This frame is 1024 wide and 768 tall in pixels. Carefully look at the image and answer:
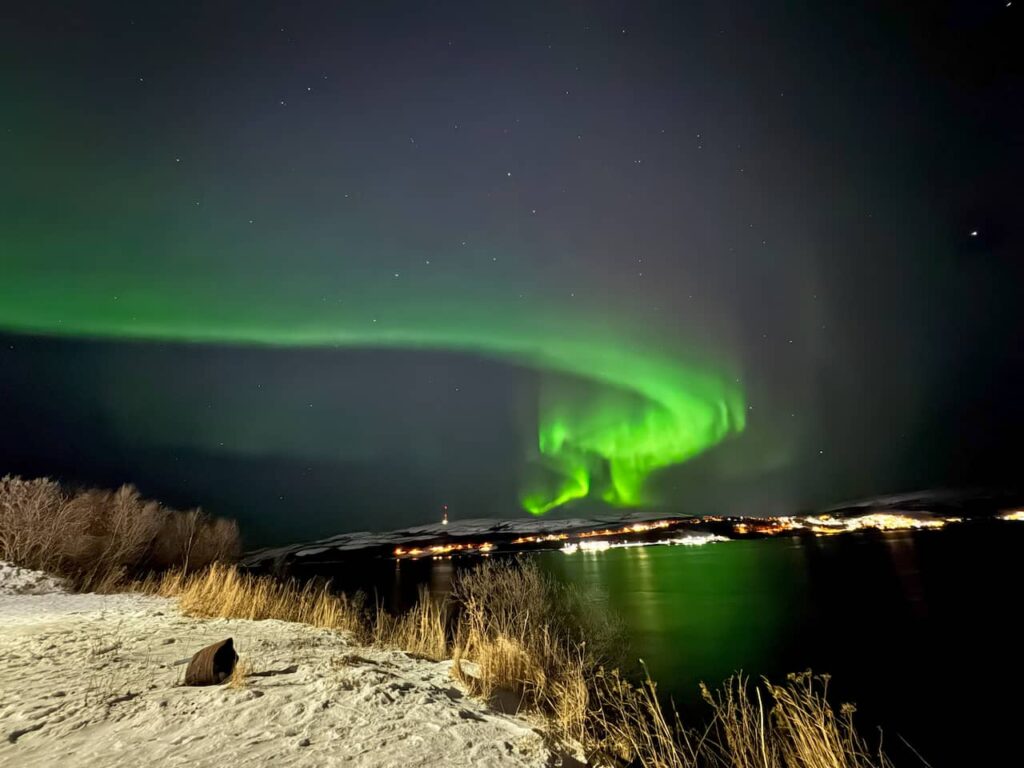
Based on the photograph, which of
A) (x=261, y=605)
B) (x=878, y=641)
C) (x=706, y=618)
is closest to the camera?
(x=261, y=605)

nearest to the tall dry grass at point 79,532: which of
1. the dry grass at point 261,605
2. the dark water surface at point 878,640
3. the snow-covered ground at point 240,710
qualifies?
the dry grass at point 261,605

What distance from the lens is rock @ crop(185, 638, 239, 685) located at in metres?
7.59

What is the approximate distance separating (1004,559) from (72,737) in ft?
312

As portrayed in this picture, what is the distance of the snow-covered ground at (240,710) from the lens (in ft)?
18.3

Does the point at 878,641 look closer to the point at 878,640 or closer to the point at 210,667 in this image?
the point at 878,640

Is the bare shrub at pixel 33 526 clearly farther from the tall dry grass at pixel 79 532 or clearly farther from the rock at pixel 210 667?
the rock at pixel 210 667

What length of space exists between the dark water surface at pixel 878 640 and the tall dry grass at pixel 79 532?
14976mm

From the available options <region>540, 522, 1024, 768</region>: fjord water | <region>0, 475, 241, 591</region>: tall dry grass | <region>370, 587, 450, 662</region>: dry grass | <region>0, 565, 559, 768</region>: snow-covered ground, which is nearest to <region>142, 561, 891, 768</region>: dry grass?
<region>370, 587, 450, 662</region>: dry grass

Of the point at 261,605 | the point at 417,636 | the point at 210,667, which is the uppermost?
the point at 261,605

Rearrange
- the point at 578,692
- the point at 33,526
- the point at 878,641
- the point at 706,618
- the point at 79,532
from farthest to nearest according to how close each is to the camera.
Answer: the point at 706,618, the point at 878,641, the point at 79,532, the point at 33,526, the point at 578,692

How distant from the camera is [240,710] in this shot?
665cm

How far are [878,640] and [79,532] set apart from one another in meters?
46.5

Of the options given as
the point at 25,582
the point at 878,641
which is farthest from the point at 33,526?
the point at 878,641

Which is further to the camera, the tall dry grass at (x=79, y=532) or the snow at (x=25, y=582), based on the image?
the tall dry grass at (x=79, y=532)
